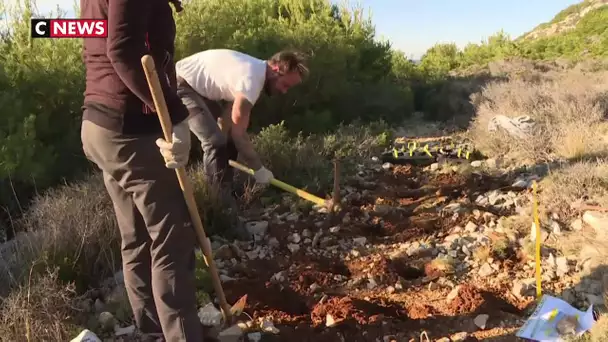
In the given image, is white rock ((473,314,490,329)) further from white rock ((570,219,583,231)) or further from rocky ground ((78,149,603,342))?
white rock ((570,219,583,231))

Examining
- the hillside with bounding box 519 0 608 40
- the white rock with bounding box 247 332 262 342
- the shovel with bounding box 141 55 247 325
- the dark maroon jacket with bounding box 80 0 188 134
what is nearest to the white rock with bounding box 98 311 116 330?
the shovel with bounding box 141 55 247 325

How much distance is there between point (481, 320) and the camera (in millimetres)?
2975

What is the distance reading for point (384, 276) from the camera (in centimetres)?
365

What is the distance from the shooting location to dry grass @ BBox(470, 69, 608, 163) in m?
6.09

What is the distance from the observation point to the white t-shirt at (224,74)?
3902 mm

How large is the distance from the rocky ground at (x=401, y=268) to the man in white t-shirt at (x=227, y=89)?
596 mm

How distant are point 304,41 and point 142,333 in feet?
20.2

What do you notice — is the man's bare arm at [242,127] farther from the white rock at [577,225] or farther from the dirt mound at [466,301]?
the white rock at [577,225]

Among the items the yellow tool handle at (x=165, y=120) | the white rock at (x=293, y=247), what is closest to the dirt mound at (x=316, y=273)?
the white rock at (x=293, y=247)

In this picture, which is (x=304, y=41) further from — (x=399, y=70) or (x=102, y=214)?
(x=399, y=70)

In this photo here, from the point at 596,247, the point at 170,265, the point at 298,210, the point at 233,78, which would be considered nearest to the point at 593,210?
the point at 596,247

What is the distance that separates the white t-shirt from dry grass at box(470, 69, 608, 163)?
365 cm

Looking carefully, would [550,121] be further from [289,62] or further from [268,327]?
[268,327]

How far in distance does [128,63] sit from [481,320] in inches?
86.0
